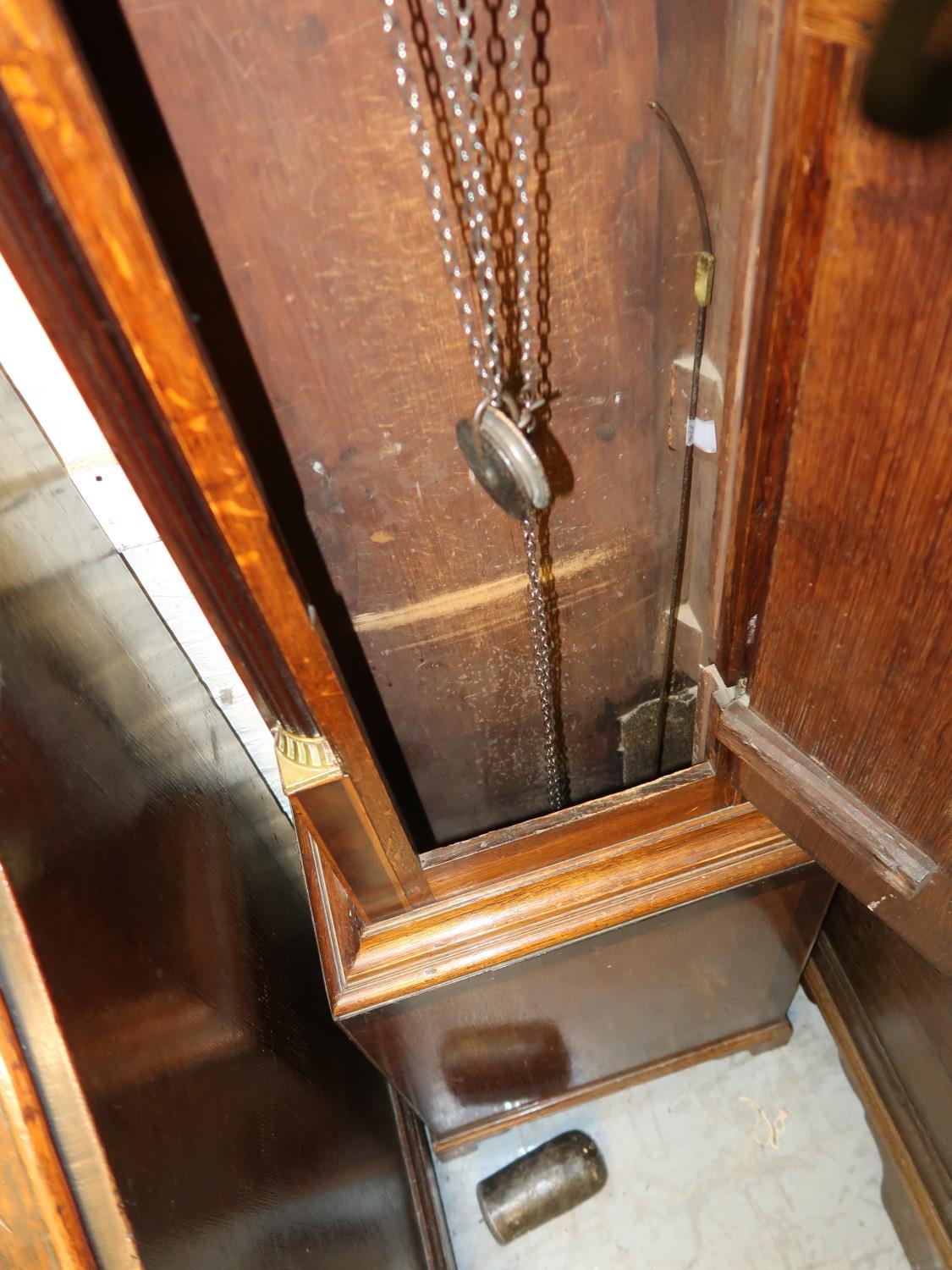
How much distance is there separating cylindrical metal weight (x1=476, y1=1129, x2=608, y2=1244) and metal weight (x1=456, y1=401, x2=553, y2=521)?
1109 mm

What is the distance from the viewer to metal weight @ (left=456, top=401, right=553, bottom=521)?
0.56 meters

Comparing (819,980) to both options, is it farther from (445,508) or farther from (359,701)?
(445,508)

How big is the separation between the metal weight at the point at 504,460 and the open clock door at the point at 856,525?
15cm

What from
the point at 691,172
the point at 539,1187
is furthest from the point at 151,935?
the point at 539,1187

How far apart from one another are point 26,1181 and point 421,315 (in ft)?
2.00

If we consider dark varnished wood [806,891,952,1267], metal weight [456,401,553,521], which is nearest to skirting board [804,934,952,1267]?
dark varnished wood [806,891,952,1267]

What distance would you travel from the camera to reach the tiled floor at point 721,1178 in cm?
121

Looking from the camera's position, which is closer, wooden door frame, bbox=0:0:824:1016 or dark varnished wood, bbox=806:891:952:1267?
wooden door frame, bbox=0:0:824:1016

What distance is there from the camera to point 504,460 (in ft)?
1.92

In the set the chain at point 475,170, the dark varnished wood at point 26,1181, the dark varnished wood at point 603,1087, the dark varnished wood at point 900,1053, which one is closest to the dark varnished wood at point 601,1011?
the dark varnished wood at point 603,1087

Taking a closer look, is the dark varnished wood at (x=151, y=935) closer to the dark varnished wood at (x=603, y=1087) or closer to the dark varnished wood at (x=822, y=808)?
the dark varnished wood at (x=603, y=1087)

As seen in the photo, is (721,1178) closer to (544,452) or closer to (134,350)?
(544,452)

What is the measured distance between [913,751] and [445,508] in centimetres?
45

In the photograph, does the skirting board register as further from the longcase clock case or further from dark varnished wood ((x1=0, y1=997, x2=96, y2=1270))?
dark varnished wood ((x1=0, y1=997, x2=96, y2=1270))
